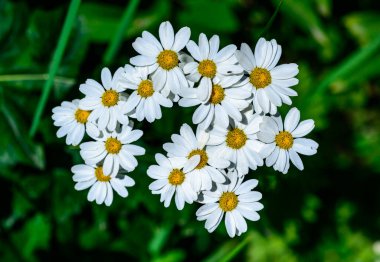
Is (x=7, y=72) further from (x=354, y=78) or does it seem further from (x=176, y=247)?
(x=354, y=78)

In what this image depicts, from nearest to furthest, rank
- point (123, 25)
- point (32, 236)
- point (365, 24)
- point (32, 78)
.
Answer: point (123, 25), point (32, 78), point (32, 236), point (365, 24)

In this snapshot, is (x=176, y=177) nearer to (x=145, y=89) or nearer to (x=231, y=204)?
(x=231, y=204)

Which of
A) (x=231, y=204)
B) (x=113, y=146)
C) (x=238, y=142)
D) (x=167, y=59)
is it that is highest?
(x=167, y=59)

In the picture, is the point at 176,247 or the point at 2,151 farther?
the point at 176,247

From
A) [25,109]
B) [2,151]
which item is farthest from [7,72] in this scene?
[2,151]

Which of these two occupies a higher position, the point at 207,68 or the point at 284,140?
the point at 207,68

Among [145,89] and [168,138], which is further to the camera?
[168,138]

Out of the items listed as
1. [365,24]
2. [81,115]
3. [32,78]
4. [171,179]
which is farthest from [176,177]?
[365,24]
